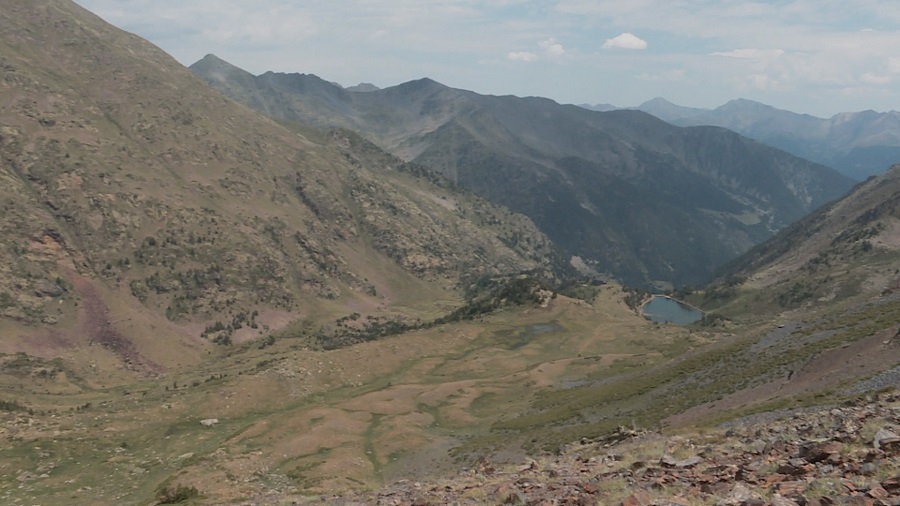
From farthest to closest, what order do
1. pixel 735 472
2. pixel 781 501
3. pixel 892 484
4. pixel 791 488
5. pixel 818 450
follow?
pixel 818 450 < pixel 735 472 < pixel 791 488 < pixel 781 501 < pixel 892 484

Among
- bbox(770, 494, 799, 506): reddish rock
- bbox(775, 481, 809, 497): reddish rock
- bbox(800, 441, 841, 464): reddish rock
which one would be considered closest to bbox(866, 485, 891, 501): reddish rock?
bbox(770, 494, 799, 506): reddish rock

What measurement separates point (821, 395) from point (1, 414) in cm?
14286

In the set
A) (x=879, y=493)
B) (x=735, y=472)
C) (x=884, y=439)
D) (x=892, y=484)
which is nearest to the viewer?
(x=879, y=493)

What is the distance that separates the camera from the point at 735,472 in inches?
898

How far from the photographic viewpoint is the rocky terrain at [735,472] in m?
18.6

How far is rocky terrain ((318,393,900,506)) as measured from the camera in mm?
18609

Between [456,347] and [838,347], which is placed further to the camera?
[456,347]

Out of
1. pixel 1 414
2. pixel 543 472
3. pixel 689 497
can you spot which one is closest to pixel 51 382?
pixel 1 414

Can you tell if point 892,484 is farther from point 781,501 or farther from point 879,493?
point 781,501

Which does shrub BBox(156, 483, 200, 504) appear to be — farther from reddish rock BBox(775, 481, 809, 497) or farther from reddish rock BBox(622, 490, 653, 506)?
reddish rock BBox(775, 481, 809, 497)

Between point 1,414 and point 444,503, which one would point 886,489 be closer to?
point 444,503

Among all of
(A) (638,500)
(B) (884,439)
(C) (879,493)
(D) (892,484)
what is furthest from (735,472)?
(C) (879,493)

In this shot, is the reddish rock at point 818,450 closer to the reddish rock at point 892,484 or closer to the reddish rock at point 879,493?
the reddish rock at point 892,484

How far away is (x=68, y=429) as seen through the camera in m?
111
